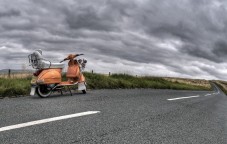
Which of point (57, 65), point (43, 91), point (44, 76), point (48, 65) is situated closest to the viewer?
point (44, 76)

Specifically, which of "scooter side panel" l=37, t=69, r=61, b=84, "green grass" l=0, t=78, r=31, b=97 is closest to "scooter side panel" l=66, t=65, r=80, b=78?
"scooter side panel" l=37, t=69, r=61, b=84

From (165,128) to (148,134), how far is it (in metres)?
0.76

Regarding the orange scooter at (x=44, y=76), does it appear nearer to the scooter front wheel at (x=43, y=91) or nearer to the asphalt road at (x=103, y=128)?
the scooter front wheel at (x=43, y=91)

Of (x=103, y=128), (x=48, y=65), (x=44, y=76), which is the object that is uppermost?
(x=48, y=65)

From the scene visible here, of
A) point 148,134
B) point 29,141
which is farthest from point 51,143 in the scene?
point 148,134

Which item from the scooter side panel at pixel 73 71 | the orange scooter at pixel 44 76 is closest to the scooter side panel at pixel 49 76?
the orange scooter at pixel 44 76

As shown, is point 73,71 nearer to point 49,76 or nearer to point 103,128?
point 49,76

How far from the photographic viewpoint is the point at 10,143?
3506mm

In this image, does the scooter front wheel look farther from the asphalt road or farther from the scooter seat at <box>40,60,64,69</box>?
the asphalt road

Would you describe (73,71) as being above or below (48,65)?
below

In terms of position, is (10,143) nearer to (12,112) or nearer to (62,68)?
(12,112)

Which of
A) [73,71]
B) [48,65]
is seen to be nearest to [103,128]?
[48,65]

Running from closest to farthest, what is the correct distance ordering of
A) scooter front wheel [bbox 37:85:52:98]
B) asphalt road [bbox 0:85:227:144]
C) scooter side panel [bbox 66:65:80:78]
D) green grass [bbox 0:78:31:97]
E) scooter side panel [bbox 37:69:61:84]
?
asphalt road [bbox 0:85:227:144] < scooter side panel [bbox 37:69:61:84] < scooter front wheel [bbox 37:85:52:98] < green grass [bbox 0:78:31:97] < scooter side panel [bbox 66:65:80:78]

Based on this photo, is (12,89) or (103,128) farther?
(12,89)
